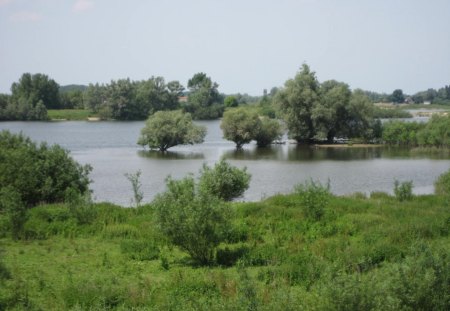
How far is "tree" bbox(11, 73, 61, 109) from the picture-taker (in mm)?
142125

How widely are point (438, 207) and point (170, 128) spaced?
49803mm

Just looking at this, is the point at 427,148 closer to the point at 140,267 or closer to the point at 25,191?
the point at 25,191

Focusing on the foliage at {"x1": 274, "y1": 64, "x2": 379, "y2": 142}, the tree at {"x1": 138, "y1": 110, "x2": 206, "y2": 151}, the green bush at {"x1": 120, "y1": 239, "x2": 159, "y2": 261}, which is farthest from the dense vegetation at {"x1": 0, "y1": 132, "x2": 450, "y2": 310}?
the foliage at {"x1": 274, "y1": 64, "x2": 379, "y2": 142}

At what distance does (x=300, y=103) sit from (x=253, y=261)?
65.3m

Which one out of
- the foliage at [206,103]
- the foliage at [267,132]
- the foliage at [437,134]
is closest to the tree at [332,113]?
the foliage at [267,132]

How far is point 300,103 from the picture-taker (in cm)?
8162

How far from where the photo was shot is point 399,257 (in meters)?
17.8

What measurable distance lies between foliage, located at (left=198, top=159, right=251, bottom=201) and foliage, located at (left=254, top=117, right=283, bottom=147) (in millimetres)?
48623

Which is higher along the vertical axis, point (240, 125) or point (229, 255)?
point (240, 125)

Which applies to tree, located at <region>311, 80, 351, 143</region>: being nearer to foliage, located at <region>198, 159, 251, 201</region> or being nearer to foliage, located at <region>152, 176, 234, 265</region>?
foliage, located at <region>198, 159, 251, 201</region>

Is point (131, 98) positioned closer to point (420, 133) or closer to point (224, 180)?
point (420, 133)

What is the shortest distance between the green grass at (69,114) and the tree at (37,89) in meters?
3.81

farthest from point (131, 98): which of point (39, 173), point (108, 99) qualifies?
point (39, 173)

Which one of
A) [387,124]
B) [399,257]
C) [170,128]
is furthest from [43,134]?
[399,257]
